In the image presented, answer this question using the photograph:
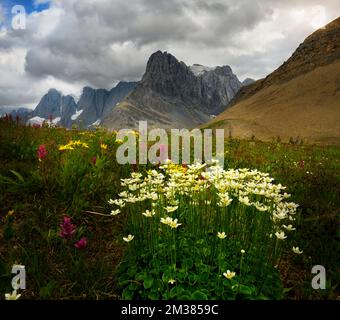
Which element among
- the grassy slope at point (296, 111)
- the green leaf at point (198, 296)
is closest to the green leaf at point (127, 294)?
the green leaf at point (198, 296)

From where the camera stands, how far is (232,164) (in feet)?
28.6

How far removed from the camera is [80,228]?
4.65 metres

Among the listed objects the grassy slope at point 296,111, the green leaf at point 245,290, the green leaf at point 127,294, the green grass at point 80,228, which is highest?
the grassy slope at point 296,111

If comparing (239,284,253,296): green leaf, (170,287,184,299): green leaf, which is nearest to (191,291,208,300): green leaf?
(170,287,184,299): green leaf

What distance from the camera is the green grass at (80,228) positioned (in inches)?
149

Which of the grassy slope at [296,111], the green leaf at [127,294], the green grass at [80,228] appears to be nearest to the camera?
the green leaf at [127,294]

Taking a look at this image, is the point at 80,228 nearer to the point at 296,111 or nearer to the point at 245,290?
the point at 245,290

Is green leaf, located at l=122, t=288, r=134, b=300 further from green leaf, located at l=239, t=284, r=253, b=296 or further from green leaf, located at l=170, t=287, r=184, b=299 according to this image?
green leaf, located at l=239, t=284, r=253, b=296

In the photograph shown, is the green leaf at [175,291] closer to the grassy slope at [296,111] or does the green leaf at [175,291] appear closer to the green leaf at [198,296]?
the green leaf at [198,296]

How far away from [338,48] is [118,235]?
5834 inches

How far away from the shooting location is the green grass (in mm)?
3783

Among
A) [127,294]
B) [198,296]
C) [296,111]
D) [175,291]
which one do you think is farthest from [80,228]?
[296,111]

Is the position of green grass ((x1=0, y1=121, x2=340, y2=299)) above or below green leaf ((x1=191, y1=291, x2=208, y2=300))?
above

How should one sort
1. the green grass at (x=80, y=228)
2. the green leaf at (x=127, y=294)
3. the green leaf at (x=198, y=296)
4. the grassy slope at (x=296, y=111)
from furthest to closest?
the grassy slope at (x=296, y=111) < the green grass at (x=80, y=228) < the green leaf at (x=127, y=294) < the green leaf at (x=198, y=296)
